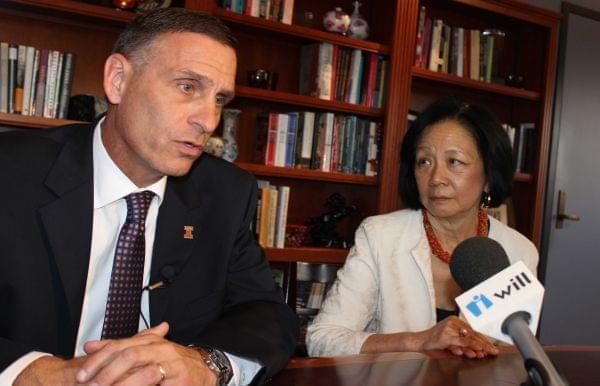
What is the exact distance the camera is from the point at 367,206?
3.83m

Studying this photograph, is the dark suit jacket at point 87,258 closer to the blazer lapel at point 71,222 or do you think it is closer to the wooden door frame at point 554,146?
the blazer lapel at point 71,222

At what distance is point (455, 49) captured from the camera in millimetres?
4047

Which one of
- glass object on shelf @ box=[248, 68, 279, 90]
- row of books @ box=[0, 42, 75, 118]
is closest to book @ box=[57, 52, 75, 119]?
row of books @ box=[0, 42, 75, 118]

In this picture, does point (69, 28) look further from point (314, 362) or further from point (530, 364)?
point (530, 364)

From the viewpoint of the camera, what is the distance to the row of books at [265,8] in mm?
3321

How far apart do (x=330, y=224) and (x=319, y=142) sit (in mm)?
468

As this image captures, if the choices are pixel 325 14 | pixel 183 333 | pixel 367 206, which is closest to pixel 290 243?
pixel 367 206

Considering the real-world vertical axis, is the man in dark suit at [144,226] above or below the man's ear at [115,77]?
below

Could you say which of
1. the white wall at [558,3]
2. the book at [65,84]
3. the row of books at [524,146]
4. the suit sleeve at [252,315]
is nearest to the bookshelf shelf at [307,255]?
the book at [65,84]

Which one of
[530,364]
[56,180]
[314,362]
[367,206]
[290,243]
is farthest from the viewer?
[367,206]

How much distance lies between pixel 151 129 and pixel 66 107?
1682mm

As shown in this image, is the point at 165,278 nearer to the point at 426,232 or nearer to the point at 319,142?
the point at 426,232

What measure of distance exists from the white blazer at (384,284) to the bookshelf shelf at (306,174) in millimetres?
1355

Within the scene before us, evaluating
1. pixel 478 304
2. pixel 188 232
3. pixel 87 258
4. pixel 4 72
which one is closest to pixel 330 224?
pixel 4 72
